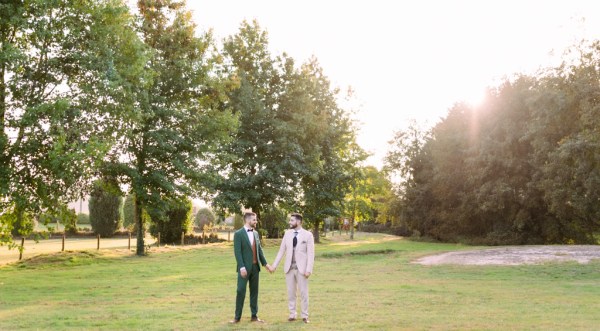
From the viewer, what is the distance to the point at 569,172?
37.8 meters

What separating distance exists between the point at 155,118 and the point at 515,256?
21.7 m

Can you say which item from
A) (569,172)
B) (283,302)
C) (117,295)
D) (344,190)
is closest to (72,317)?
(117,295)

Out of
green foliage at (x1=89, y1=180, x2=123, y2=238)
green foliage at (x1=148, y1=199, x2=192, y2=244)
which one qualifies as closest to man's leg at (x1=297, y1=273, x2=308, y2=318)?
green foliage at (x1=148, y1=199, x2=192, y2=244)

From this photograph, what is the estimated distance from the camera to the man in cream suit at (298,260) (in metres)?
11.2

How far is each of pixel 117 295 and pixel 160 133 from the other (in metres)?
16.9

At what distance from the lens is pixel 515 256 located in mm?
28125

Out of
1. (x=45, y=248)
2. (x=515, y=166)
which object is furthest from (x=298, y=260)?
(x=515, y=166)

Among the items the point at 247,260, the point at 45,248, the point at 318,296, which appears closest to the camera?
the point at 247,260

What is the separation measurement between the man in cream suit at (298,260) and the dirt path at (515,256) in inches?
681

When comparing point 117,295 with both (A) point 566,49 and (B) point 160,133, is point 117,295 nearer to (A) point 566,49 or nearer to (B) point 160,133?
(B) point 160,133

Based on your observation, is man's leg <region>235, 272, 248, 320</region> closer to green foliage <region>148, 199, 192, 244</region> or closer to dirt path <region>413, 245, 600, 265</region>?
dirt path <region>413, 245, 600, 265</region>

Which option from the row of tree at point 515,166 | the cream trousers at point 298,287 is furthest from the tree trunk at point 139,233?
the row of tree at point 515,166

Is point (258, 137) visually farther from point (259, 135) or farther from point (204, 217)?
point (204, 217)

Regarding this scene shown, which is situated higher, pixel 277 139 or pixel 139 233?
pixel 277 139
